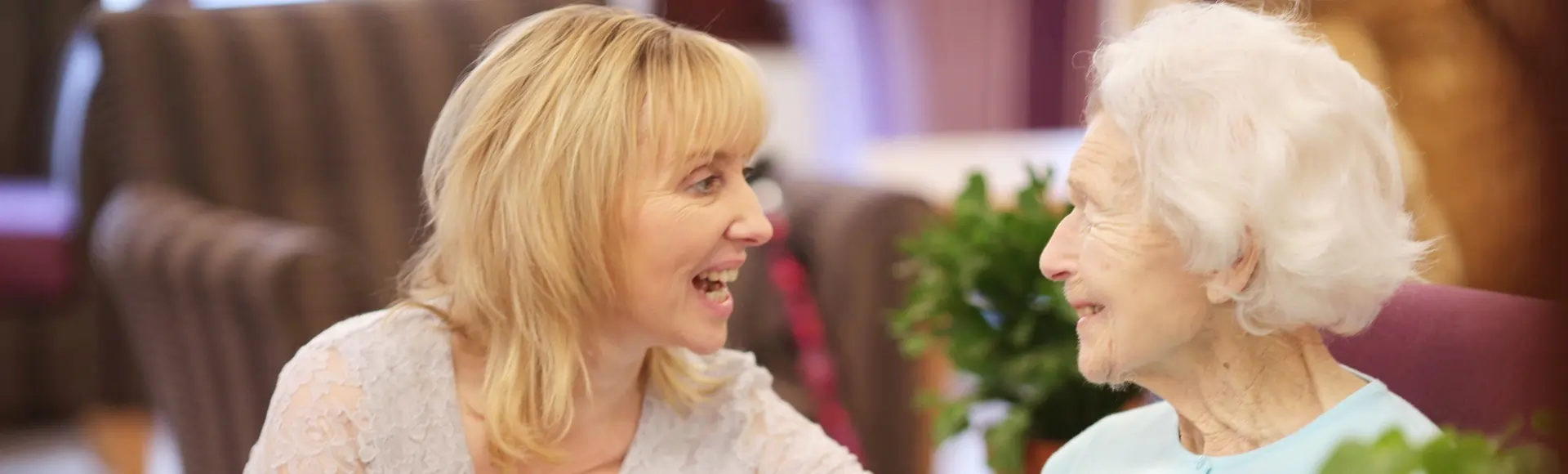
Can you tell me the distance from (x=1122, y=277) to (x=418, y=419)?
66cm

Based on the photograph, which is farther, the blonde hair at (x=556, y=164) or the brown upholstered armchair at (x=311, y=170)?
the brown upholstered armchair at (x=311, y=170)

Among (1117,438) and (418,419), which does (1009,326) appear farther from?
(418,419)

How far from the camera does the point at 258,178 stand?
2.53 m

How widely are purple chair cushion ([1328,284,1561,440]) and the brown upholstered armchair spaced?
1.19m

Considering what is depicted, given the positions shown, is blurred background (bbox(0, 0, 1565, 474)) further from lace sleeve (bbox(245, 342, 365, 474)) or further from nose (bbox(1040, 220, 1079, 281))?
lace sleeve (bbox(245, 342, 365, 474))

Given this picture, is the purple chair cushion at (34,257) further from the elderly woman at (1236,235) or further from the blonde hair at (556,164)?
the elderly woman at (1236,235)

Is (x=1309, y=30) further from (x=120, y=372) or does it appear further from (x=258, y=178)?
(x=120, y=372)

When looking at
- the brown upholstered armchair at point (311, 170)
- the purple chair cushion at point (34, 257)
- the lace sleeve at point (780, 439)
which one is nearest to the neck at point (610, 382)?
the lace sleeve at point (780, 439)

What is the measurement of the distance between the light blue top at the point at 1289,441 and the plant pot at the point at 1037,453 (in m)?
0.41

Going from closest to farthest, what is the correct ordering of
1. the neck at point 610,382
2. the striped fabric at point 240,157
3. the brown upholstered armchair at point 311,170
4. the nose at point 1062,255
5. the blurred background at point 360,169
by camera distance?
the nose at point 1062,255
the neck at point 610,382
the blurred background at point 360,169
the striped fabric at point 240,157
the brown upholstered armchair at point 311,170

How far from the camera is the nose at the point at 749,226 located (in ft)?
4.39

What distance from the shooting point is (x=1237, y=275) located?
1.08m

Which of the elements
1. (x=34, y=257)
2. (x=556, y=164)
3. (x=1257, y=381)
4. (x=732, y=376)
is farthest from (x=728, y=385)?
(x=34, y=257)

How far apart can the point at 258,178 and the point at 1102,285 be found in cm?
183
